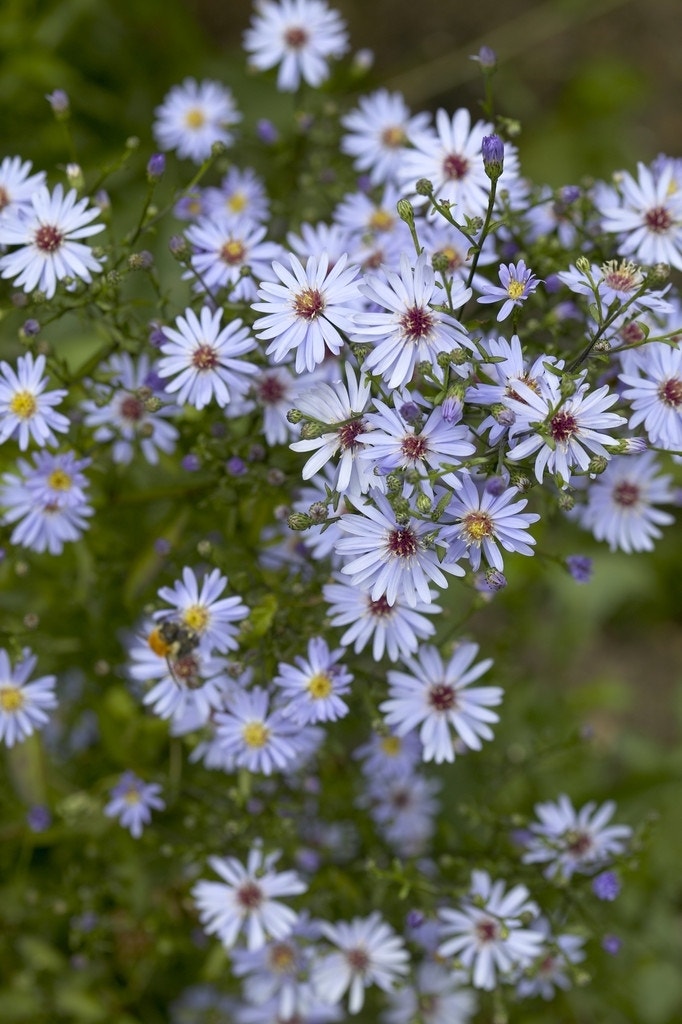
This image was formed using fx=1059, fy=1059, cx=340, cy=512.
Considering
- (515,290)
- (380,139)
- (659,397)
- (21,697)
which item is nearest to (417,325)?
(515,290)

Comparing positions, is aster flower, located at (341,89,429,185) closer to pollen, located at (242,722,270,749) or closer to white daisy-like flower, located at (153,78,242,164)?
white daisy-like flower, located at (153,78,242,164)

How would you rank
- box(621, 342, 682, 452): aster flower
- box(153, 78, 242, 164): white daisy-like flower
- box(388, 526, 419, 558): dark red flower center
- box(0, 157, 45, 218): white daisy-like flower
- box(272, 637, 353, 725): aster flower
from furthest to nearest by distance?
box(153, 78, 242, 164): white daisy-like flower < box(0, 157, 45, 218): white daisy-like flower < box(272, 637, 353, 725): aster flower < box(621, 342, 682, 452): aster flower < box(388, 526, 419, 558): dark red flower center

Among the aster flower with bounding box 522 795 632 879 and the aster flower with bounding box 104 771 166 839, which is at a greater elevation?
the aster flower with bounding box 522 795 632 879

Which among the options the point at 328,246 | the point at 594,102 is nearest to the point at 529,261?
the point at 328,246

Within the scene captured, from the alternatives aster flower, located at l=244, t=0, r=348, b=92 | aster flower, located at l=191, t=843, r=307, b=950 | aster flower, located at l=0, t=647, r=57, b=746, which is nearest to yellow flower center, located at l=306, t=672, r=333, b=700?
aster flower, located at l=191, t=843, r=307, b=950

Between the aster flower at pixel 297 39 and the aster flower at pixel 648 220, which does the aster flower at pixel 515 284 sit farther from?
the aster flower at pixel 297 39

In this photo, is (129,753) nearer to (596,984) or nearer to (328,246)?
(328,246)
